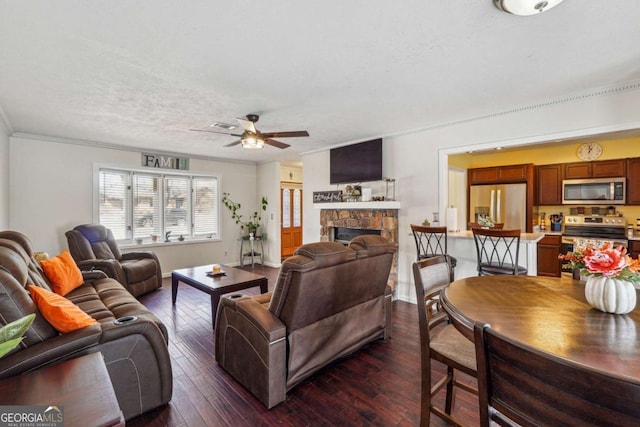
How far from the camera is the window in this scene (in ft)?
17.9

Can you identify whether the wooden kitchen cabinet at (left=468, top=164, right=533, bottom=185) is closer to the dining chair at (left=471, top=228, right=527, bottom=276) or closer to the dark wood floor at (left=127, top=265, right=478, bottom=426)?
the dining chair at (left=471, top=228, right=527, bottom=276)

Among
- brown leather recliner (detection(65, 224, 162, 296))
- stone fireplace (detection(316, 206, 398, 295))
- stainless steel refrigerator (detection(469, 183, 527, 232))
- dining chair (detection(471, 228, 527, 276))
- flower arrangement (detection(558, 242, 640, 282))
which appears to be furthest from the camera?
stainless steel refrigerator (detection(469, 183, 527, 232))

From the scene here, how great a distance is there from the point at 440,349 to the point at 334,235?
4012 millimetres

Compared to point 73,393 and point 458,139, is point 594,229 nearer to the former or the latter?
point 458,139

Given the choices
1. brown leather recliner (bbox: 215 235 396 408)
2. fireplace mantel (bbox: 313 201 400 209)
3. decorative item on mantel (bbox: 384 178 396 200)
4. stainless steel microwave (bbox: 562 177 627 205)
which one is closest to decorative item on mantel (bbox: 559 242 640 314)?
brown leather recliner (bbox: 215 235 396 408)

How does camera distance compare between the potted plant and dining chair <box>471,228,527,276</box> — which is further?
the potted plant

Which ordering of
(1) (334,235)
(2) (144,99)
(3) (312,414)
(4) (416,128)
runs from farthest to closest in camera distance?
(1) (334,235), (4) (416,128), (2) (144,99), (3) (312,414)

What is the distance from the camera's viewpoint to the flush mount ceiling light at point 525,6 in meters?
1.62

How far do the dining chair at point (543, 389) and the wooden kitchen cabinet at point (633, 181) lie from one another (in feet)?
18.5

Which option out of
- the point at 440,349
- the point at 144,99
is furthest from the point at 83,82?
the point at 440,349

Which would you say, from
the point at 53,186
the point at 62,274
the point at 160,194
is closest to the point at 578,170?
the point at 62,274

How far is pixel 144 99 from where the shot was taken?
313 cm

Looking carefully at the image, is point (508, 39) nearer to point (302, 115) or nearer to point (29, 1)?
point (302, 115)

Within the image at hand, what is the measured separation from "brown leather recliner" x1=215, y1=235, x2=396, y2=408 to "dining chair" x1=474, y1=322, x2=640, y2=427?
1.24 metres
